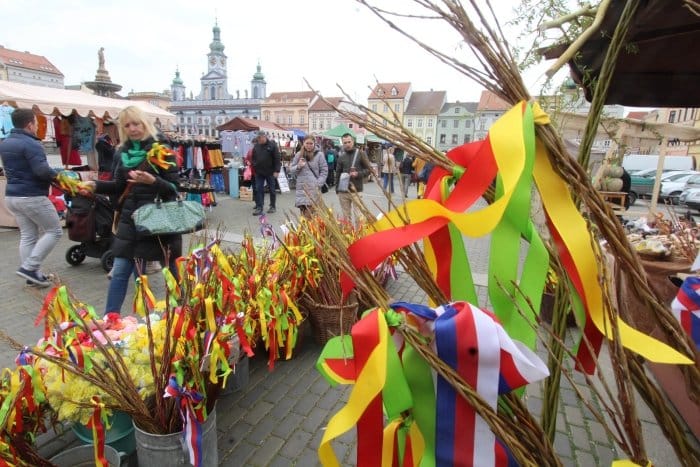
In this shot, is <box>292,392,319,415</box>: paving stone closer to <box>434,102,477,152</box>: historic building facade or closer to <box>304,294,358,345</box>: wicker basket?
<box>304,294,358,345</box>: wicker basket

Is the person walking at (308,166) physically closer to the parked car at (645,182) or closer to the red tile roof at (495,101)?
the red tile roof at (495,101)

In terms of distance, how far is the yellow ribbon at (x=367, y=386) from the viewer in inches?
30.0

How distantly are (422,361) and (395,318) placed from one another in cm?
12

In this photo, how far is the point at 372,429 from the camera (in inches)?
33.9

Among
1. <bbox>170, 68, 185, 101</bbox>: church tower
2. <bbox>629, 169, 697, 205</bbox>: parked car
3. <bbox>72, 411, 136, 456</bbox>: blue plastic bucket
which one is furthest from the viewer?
<bbox>170, 68, 185, 101</bbox>: church tower

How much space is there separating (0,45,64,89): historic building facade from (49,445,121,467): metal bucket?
231ft

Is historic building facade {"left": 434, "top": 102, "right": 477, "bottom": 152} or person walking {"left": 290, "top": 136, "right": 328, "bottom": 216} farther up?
historic building facade {"left": 434, "top": 102, "right": 477, "bottom": 152}

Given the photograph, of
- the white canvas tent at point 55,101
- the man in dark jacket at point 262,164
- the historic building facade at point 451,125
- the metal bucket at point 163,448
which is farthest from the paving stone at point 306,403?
the historic building facade at point 451,125

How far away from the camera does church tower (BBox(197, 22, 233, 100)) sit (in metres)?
88.9

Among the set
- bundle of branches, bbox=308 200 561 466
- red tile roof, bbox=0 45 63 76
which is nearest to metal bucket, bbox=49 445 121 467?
bundle of branches, bbox=308 200 561 466

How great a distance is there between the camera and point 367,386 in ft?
2.58

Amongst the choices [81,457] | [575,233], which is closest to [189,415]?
[81,457]

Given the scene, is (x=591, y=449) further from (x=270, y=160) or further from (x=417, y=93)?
(x=417, y=93)

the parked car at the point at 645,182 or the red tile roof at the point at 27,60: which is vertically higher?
the red tile roof at the point at 27,60
